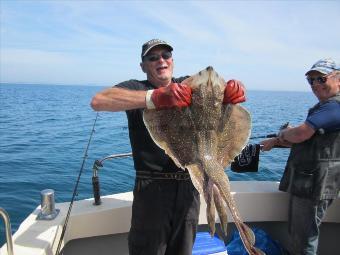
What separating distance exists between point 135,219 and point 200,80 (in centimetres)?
139

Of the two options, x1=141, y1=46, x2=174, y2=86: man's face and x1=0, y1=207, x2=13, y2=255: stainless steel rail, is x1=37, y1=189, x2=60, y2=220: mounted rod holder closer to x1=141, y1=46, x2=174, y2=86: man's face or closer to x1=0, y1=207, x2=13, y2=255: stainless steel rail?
x1=0, y1=207, x2=13, y2=255: stainless steel rail

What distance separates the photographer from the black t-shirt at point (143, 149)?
2.92 metres

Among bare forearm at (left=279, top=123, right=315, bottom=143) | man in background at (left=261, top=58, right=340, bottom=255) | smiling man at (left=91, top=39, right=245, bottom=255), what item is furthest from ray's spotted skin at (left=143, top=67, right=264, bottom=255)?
man in background at (left=261, top=58, right=340, bottom=255)

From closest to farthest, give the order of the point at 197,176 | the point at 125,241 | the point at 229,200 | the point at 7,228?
the point at 7,228 < the point at 229,200 < the point at 197,176 < the point at 125,241

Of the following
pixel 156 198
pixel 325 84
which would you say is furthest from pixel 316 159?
pixel 156 198

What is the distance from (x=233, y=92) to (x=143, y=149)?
3.11ft

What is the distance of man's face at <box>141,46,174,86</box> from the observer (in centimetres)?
307

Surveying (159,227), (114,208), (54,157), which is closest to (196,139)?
(159,227)

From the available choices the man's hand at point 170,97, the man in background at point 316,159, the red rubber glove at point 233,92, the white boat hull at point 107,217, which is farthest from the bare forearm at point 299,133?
the man's hand at point 170,97

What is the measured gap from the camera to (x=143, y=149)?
2.95m

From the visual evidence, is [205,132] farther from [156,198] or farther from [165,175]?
[156,198]

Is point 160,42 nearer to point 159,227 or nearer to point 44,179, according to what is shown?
point 159,227

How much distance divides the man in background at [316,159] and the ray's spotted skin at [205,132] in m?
1.21

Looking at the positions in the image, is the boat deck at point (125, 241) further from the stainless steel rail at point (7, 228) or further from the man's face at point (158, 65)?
the man's face at point (158, 65)
